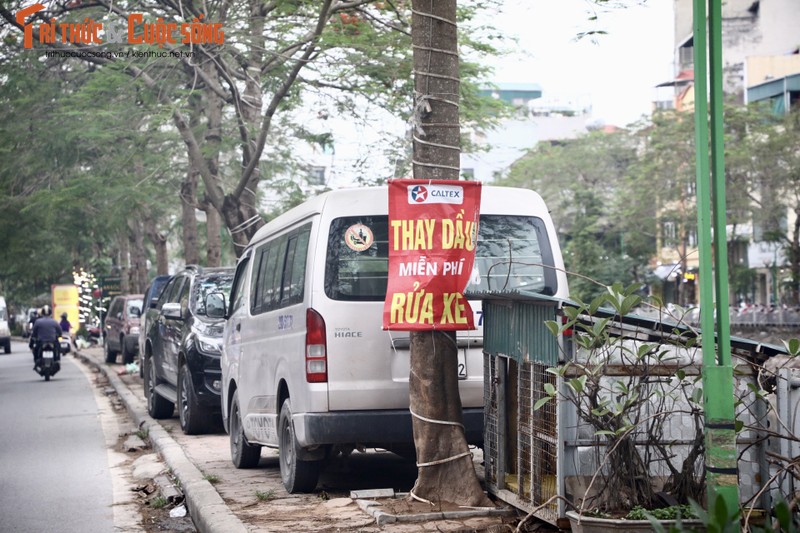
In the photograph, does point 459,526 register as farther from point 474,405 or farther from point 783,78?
point 783,78

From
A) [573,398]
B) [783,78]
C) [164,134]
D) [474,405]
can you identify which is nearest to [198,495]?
[474,405]

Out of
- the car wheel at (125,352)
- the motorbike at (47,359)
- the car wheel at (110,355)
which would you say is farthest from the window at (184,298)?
the car wheel at (110,355)

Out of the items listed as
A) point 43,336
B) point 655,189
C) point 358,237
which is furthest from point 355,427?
point 655,189

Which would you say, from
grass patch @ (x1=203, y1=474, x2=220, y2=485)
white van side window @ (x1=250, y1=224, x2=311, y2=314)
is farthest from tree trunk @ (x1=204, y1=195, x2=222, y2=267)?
grass patch @ (x1=203, y1=474, x2=220, y2=485)

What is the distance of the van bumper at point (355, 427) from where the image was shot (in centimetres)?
769

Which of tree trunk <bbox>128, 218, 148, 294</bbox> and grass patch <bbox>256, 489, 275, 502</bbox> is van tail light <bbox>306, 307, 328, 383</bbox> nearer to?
grass patch <bbox>256, 489, 275, 502</bbox>

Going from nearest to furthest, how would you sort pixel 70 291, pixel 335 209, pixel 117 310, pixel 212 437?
pixel 335 209
pixel 212 437
pixel 117 310
pixel 70 291

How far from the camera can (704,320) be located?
16.4 ft

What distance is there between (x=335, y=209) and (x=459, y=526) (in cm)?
248

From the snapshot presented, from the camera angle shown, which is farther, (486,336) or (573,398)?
(486,336)

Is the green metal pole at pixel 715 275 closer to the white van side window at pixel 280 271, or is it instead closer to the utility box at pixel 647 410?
the utility box at pixel 647 410

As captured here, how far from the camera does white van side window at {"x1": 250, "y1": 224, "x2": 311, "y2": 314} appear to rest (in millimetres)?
8304

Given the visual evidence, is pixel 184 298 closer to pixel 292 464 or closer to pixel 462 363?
pixel 292 464

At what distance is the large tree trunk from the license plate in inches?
24.9
